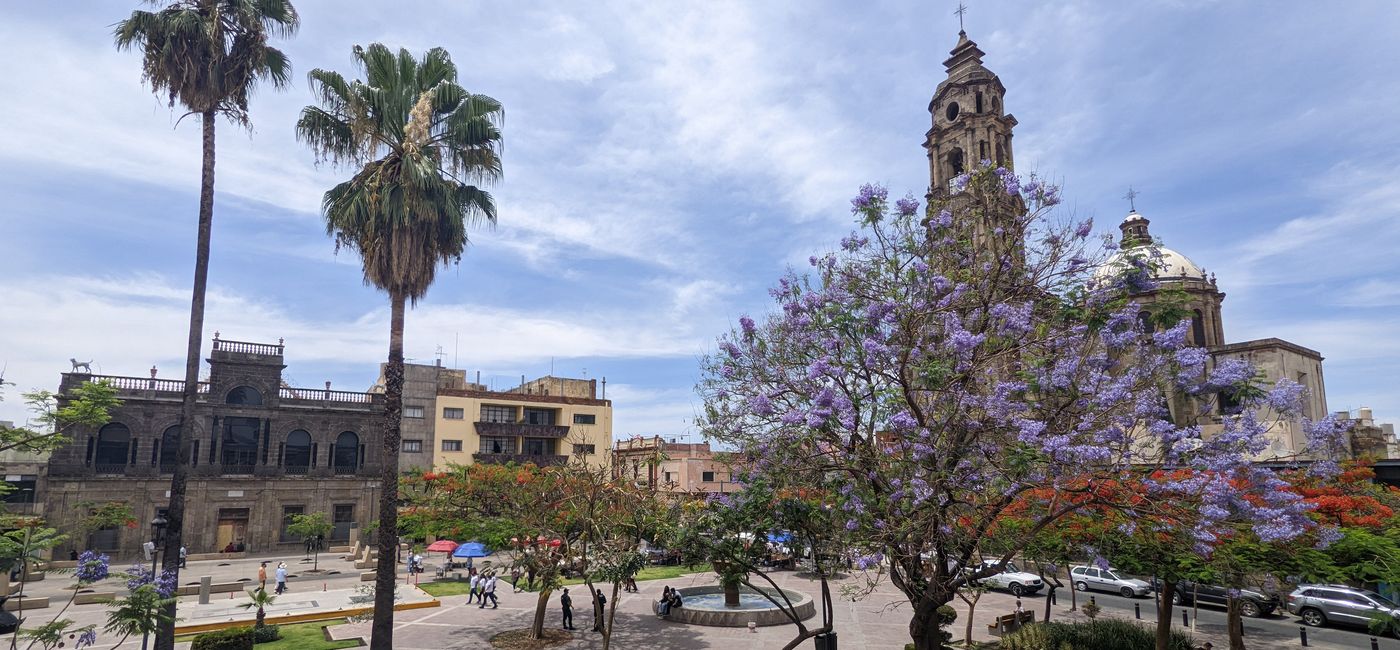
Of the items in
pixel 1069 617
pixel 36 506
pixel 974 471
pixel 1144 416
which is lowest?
pixel 1069 617

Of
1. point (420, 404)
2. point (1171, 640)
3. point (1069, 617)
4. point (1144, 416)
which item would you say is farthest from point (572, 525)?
point (420, 404)

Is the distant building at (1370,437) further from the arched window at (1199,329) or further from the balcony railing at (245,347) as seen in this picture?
the balcony railing at (245,347)

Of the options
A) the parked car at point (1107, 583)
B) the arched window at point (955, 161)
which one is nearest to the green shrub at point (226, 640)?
the parked car at point (1107, 583)

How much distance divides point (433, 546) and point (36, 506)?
25.0 meters

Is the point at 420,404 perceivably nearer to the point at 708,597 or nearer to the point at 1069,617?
the point at 708,597

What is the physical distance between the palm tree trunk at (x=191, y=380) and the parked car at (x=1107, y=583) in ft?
99.5

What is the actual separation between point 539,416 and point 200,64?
43.3 m

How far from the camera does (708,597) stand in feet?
92.8

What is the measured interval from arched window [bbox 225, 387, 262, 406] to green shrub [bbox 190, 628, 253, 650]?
30.4m

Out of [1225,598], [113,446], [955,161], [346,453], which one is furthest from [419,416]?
[1225,598]

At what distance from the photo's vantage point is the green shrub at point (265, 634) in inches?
822

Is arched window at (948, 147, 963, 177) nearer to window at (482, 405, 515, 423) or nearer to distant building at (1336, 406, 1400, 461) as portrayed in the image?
distant building at (1336, 406, 1400, 461)

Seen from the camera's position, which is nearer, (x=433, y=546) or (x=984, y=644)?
(x=984, y=644)

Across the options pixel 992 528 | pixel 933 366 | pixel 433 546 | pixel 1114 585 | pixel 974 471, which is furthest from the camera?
pixel 433 546
